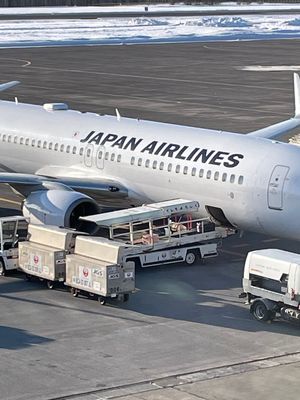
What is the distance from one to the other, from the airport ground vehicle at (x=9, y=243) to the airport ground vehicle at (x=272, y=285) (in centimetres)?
800

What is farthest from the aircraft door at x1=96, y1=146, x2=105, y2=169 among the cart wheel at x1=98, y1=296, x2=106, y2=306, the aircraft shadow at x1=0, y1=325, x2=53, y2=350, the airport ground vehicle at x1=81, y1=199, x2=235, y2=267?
the aircraft shadow at x1=0, y1=325, x2=53, y2=350

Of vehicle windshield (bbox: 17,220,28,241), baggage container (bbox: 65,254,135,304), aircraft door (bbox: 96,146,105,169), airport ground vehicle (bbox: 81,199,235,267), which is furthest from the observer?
aircraft door (bbox: 96,146,105,169)

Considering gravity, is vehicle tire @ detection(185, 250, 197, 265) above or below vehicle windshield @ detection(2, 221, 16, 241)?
below

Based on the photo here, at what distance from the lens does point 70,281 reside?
100 feet

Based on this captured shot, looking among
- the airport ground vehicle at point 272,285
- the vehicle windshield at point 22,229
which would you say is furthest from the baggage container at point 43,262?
the airport ground vehicle at point 272,285

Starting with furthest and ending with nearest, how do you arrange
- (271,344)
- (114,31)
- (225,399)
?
(114,31)
(271,344)
(225,399)

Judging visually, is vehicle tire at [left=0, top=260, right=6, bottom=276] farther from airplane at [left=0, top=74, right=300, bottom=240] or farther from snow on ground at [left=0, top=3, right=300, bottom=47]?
snow on ground at [left=0, top=3, right=300, bottom=47]

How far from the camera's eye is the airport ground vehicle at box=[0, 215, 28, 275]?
3303 centimetres

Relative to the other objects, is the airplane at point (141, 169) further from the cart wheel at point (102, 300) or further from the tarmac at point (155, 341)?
the cart wheel at point (102, 300)

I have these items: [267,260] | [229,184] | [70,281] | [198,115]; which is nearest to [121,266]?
[70,281]

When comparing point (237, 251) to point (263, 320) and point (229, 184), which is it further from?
point (263, 320)

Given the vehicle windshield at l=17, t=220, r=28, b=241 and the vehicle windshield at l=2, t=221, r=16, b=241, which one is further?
the vehicle windshield at l=17, t=220, r=28, b=241

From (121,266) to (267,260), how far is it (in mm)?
4109

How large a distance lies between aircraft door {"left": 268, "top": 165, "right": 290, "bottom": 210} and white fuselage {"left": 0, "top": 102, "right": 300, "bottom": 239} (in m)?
0.03
